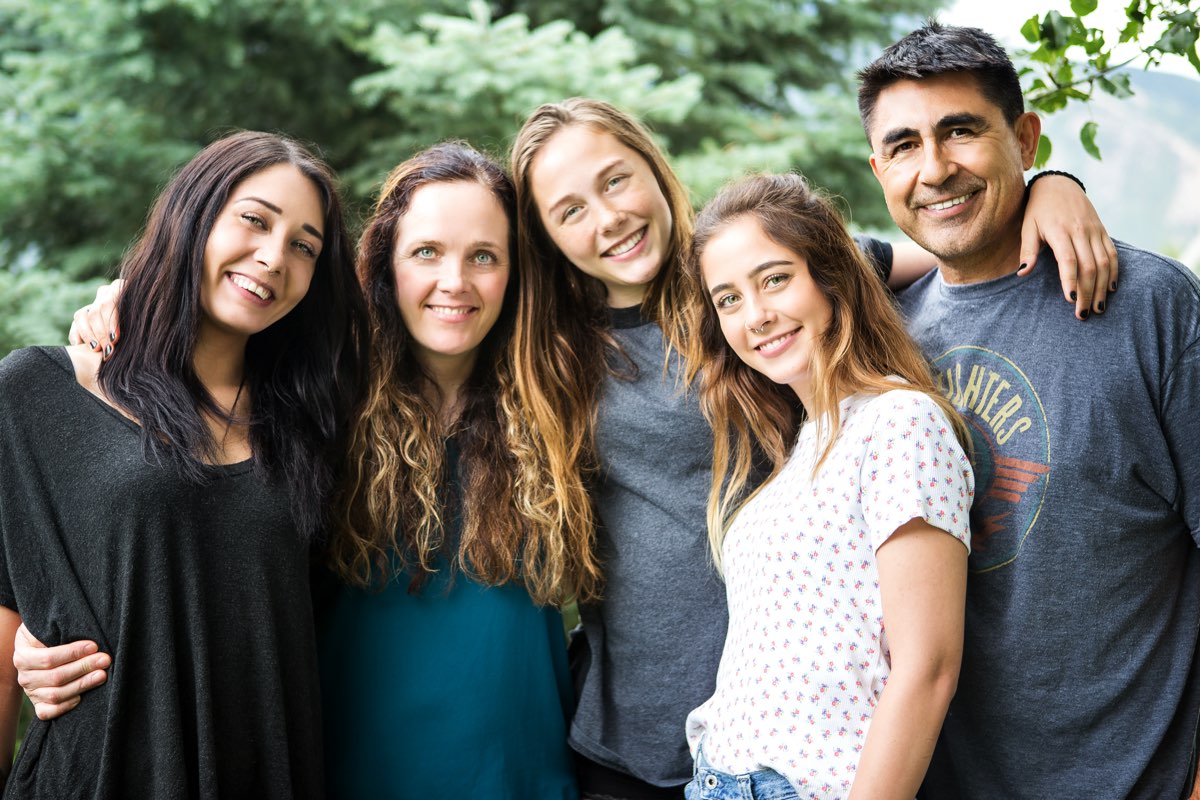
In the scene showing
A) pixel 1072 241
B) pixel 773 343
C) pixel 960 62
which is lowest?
pixel 773 343

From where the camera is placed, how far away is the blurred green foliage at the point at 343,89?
4.38 metres

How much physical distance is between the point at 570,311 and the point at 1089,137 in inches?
48.7

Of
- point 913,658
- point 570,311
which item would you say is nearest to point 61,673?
point 570,311

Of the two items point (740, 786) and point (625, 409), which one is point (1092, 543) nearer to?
point (740, 786)

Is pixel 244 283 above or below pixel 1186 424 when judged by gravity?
above

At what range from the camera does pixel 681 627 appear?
7.70ft

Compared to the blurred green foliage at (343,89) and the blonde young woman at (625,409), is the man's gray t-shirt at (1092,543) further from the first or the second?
the blurred green foliage at (343,89)

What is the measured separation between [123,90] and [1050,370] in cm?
438

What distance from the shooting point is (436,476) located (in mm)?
2387

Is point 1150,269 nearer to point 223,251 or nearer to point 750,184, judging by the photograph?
point 750,184

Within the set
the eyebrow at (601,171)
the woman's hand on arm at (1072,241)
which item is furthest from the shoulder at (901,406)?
the eyebrow at (601,171)

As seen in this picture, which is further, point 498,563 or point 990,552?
point 498,563

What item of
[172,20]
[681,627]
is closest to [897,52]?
[681,627]

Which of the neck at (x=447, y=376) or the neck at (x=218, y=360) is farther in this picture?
the neck at (x=447, y=376)
